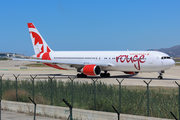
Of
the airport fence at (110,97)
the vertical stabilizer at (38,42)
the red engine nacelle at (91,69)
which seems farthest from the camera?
the vertical stabilizer at (38,42)

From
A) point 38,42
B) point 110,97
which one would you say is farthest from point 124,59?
point 110,97

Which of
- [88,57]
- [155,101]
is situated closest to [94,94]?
[155,101]

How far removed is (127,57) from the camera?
107 ft

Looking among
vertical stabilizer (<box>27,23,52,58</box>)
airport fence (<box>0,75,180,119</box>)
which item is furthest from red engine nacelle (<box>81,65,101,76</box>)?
airport fence (<box>0,75,180,119</box>)

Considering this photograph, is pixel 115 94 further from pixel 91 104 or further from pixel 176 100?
pixel 176 100

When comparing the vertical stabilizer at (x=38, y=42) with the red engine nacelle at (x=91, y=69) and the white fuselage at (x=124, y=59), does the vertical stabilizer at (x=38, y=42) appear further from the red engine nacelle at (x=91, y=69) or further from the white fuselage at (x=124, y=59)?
the red engine nacelle at (x=91, y=69)

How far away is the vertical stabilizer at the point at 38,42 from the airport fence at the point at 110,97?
23.0m

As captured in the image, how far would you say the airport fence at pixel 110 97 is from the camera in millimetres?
13031

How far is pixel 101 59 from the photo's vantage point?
115ft

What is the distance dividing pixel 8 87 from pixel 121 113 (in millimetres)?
9809

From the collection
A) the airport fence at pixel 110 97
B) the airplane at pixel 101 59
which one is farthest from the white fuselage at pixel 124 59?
the airport fence at pixel 110 97

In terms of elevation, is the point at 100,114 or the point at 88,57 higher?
the point at 88,57

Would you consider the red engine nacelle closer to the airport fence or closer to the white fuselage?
the white fuselage

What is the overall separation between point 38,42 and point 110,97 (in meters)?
28.8
